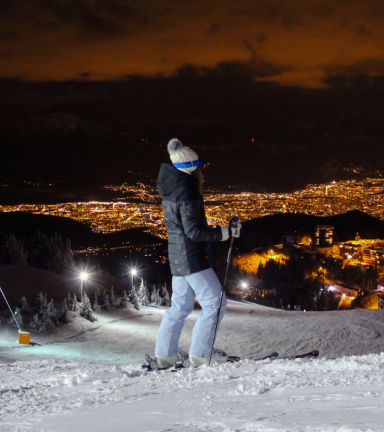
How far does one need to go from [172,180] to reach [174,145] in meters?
0.42

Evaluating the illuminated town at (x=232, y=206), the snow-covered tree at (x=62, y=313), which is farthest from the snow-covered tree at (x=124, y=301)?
the illuminated town at (x=232, y=206)

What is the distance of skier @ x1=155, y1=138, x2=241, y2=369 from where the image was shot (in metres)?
4.16

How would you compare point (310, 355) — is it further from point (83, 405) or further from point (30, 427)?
point (30, 427)

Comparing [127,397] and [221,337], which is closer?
[127,397]

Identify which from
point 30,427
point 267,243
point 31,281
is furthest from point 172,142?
point 267,243

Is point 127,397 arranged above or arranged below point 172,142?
below

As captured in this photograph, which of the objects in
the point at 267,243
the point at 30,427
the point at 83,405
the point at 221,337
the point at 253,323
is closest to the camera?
the point at 30,427

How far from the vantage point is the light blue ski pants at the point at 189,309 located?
14.0ft

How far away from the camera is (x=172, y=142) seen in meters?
4.52

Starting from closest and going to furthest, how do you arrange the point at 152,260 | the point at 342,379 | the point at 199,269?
the point at 342,379, the point at 199,269, the point at 152,260

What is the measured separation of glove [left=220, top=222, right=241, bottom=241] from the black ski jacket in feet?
0.15

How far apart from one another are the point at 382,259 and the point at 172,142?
259ft

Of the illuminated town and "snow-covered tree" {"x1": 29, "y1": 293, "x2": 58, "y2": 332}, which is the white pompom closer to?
"snow-covered tree" {"x1": 29, "y1": 293, "x2": 58, "y2": 332}

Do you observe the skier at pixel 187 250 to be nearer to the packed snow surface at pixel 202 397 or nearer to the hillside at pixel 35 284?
the packed snow surface at pixel 202 397
